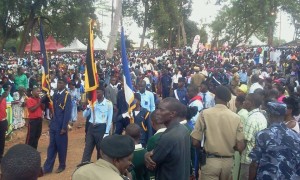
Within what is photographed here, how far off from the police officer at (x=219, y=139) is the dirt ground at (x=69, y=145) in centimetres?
370

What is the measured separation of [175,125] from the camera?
418cm

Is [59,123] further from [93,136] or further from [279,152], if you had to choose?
[279,152]

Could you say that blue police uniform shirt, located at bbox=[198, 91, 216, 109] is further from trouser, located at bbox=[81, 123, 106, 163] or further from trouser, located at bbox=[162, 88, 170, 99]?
trouser, located at bbox=[162, 88, 170, 99]

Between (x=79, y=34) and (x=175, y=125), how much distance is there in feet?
101

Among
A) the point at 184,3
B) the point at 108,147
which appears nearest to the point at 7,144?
the point at 108,147

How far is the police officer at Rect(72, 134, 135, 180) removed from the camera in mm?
2789

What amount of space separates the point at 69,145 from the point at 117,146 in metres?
8.05

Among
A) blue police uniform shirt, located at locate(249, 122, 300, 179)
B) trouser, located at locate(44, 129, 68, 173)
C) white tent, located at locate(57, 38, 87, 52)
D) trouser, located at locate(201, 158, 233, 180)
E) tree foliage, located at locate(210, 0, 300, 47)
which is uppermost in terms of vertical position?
tree foliage, located at locate(210, 0, 300, 47)

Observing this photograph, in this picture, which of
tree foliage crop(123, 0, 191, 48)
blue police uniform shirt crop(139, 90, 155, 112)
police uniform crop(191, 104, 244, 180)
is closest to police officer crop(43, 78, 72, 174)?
blue police uniform shirt crop(139, 90, 155, 112)

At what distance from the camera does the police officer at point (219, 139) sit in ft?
16.1

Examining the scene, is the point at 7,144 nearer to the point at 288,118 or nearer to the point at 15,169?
the point at 288,118

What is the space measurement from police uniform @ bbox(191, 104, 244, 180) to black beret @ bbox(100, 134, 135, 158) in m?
2.06

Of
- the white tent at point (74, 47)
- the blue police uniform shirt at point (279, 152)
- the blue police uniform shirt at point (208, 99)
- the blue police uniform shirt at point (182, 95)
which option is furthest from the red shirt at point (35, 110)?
the white tent at point (74, 47)

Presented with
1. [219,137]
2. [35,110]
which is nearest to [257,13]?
[35,110]
